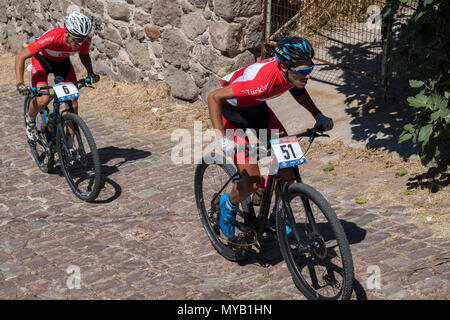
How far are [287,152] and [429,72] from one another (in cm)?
248

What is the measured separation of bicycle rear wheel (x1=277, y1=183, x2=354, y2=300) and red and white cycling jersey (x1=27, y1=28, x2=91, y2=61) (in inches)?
142

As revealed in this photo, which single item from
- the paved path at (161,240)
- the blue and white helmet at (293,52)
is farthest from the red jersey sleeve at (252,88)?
the paved path at (161,240)

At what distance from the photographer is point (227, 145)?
429cm

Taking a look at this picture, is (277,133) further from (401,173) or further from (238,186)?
(401,173)

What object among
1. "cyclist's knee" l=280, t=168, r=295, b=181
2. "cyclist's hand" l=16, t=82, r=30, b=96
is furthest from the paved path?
"cyclist's hand" l=16, t=82, r=30, b=96

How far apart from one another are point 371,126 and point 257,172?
3.17 m

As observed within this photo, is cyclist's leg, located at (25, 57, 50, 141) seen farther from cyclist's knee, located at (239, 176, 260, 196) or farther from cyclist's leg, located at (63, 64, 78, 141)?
cyclist's knee, located at (239, 176, 260, 196)

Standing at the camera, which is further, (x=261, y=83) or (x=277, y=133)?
(x=277, y=133)

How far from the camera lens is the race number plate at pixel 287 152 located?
396 centimetres

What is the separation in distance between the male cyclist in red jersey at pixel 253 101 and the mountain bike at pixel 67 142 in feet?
6.47

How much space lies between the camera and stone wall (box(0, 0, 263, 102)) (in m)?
8.27

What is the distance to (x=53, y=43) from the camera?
659cm

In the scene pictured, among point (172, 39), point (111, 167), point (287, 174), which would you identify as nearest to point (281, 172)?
point (287, 174)

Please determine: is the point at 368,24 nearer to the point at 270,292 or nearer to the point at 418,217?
the point at 418,217
